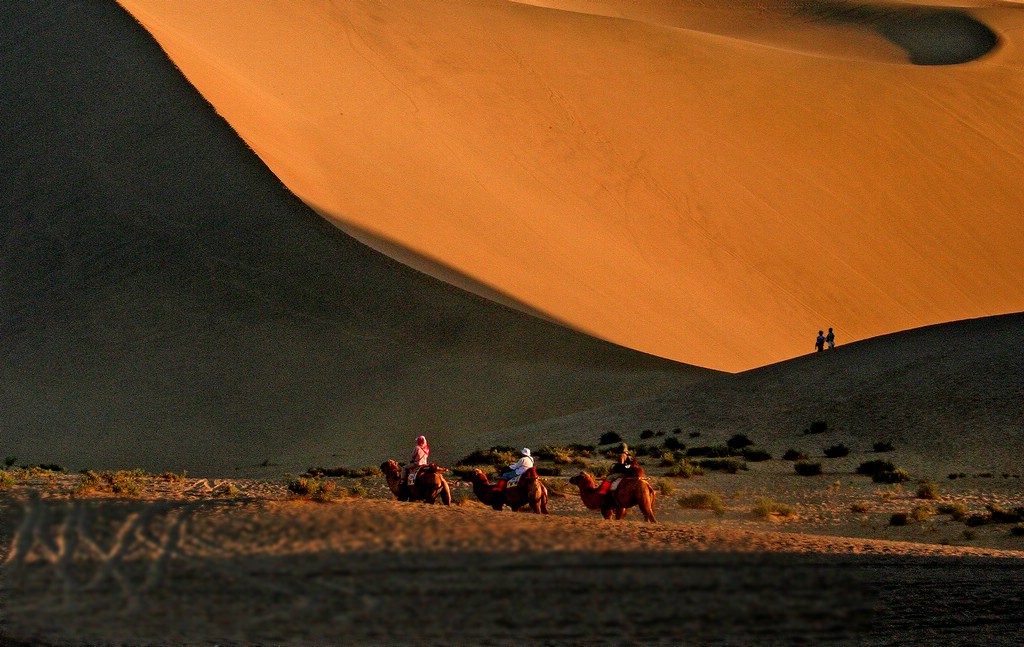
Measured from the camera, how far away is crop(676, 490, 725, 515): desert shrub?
58.5 ft

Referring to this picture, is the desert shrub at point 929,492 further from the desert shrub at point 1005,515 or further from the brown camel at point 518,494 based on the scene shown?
the brown camel at point 518,494

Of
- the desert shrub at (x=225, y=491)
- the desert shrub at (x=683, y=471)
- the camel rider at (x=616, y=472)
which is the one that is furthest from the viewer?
the desert shrub at (x=683, y=471)

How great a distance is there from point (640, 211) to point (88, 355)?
1911cm

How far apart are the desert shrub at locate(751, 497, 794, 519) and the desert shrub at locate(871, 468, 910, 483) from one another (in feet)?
11.9

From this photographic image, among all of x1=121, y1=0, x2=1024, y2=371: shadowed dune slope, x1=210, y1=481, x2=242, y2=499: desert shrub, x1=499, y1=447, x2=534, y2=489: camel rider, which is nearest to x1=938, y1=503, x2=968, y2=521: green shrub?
x1=499, y1=447, x2=534, y2=489: camel rider

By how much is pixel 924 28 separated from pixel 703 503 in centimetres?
5866

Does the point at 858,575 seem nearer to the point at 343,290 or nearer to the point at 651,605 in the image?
the point at 651,605

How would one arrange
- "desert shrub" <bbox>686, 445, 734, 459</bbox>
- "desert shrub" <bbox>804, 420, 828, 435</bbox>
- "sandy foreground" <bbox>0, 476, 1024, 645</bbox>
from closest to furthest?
"sandy foreground" <bbox>0, 476, 1024, 645</bbox>, "desert shrub" <bbox>686, 445, 734, 459</bbox>, "desert shrub" <bbox>804, 420, 828, 435</bbox>

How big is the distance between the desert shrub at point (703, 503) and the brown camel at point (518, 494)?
8.96 feet

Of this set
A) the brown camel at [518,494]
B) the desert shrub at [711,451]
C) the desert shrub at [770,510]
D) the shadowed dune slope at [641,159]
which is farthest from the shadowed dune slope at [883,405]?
the brown camel at [518,494]

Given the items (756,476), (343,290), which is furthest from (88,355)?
(756,476)

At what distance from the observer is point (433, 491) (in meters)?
15.3

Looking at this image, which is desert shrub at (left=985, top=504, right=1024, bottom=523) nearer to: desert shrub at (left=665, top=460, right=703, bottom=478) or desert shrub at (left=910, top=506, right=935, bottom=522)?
desert shrub at (left=910, top=506, right=935, bottom=522)

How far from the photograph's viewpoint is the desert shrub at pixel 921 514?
17109 mm
